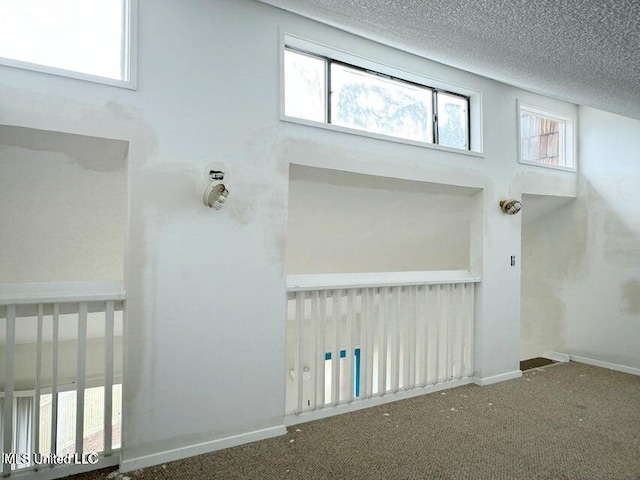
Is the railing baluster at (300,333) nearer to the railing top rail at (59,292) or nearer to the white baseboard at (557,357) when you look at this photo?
the railing top rail at (59,292)

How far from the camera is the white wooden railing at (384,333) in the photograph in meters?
2.92

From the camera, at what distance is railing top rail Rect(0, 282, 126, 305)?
6.69ft

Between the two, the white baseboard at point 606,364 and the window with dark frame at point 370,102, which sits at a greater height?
the window with dark frame at point 370,102

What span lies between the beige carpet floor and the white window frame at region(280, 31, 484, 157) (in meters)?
2.00

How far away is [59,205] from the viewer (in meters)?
2.49

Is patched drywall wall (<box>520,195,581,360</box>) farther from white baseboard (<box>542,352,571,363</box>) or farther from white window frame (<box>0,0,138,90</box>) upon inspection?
white window frame (<box>0,0,138,90</box>)

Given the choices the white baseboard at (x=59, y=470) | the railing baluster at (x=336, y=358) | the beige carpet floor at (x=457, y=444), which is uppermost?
the railing baluster at (x=336, y=358)

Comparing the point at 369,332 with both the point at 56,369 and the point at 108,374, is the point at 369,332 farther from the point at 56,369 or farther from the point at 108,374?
the point at 56,369

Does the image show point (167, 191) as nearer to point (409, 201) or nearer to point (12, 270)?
point (12, 270)

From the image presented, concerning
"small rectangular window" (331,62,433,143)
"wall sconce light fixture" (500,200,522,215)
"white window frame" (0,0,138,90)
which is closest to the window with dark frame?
"small rectangular window" (331,62,433,143)

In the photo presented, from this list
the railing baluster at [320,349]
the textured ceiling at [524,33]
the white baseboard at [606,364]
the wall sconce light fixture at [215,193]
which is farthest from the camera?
the white baseboard at [606,364]

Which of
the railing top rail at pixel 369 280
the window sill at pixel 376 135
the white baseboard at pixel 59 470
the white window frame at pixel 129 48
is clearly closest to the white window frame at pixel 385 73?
the window sill at pixel 376 135

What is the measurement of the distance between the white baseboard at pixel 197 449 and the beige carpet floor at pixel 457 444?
0.04 m

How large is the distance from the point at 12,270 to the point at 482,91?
Result: 380 cm
